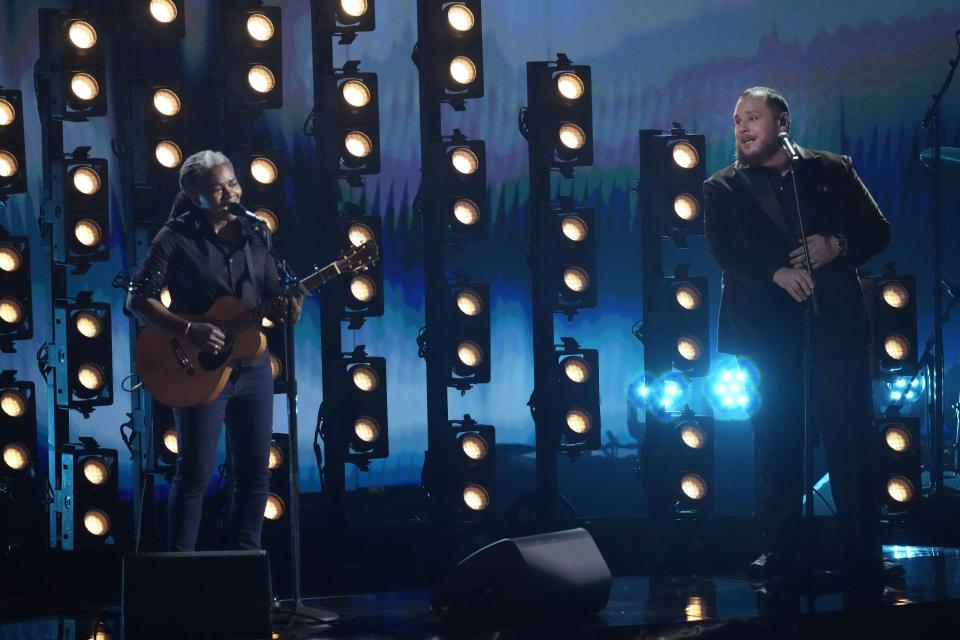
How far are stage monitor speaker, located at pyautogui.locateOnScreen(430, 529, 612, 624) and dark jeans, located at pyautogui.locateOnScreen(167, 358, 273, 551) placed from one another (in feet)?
2.38

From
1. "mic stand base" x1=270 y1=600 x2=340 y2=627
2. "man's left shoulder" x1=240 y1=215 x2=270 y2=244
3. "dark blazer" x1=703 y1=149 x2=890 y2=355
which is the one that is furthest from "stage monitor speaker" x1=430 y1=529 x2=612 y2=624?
"man's left shoulder" x1=240 y1=215 x2=270 y2=244

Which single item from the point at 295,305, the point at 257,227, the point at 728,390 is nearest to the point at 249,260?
the point at 257,227

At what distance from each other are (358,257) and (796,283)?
4.53 ft

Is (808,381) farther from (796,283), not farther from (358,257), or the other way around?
(358,257)

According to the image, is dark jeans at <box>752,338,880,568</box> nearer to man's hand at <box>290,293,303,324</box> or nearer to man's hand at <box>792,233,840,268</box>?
man's hand at <box>792,233,840,268</box>

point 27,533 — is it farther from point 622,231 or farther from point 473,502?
point 622,231

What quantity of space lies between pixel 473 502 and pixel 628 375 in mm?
1858

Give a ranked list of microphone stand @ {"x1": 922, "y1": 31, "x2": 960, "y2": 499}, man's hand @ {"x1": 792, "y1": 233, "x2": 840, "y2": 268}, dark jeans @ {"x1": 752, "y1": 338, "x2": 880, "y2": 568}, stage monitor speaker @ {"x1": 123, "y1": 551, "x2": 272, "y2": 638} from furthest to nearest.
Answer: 1. microphone stand @ {"x1": 922, "y1": 31, "x2": 960, "y2": 499}
2. dark jeans @ {"x1": 752, "y1": 338, "x2": 880, "y2": 568}
3. man's hand @ {"x1": 792, "y1": 233, "x2": 840, "y2": 268}
4. stage monitor speaker @ {"x1": 123, "y1": 551, "x2": 272, "y2": 638}

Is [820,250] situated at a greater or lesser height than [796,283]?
greater

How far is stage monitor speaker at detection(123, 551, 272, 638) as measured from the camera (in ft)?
11.0

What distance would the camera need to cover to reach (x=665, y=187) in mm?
5508

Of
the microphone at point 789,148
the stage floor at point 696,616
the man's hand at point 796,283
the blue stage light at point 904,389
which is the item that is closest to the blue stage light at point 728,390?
the blue stage light at point 904,389

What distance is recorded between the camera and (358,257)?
4027mm

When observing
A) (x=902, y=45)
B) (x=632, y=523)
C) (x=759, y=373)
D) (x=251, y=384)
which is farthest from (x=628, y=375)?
(x=251, y=384)
